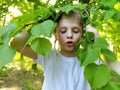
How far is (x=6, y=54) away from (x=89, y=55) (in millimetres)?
266

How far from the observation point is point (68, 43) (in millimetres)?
1230

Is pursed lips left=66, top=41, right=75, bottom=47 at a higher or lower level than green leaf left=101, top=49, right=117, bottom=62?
lower

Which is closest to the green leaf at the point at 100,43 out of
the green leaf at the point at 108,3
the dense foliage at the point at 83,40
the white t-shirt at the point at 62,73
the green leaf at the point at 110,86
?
the dense foliage at the point at 83,40

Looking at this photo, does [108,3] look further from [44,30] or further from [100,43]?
[44,30]

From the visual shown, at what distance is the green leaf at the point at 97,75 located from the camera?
0.84 m

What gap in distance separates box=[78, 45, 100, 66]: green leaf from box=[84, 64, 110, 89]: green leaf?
0.11 feet

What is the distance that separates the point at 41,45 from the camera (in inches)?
35.2

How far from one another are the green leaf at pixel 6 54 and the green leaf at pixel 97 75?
0.24 metres

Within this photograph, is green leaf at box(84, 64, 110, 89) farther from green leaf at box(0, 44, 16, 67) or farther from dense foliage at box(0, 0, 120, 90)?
green leaf at box(0, 44, 16, 67)

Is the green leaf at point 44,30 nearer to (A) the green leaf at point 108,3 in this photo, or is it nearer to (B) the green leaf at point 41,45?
(B) the green leaf at point 41,45

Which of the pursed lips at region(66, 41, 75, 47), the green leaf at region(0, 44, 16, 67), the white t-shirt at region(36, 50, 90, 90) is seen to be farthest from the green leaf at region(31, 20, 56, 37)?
the white t-shirt at region(36, 50, 90, 90)

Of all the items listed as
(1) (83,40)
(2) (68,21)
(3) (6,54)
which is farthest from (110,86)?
(2) (68,21)

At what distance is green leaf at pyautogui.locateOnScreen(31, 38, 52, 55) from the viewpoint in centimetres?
88

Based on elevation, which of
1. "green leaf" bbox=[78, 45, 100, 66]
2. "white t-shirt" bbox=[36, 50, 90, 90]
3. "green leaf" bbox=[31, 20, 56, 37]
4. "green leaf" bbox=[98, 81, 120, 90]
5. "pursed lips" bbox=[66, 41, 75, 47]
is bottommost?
"white t-shirt" bbox=[36, 50, 90, 90]
